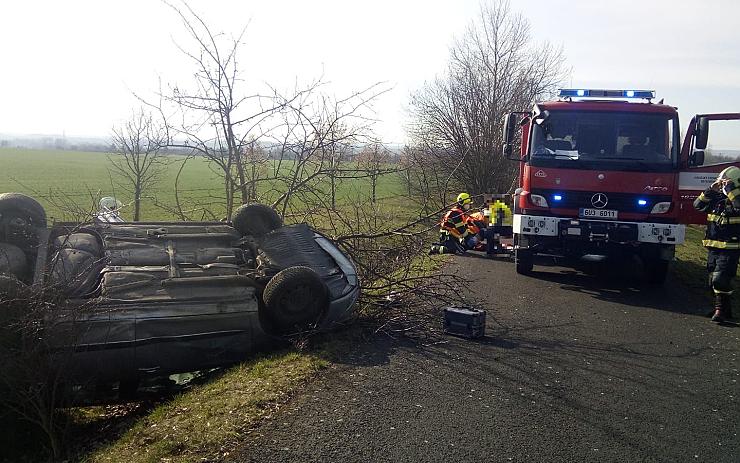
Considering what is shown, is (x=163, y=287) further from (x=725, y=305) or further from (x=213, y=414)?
(x=725, y=305)

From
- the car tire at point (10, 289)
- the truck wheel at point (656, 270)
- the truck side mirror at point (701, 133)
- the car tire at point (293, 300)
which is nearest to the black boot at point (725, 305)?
the truck wheel at point (656, 270)

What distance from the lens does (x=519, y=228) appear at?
32.7 feet

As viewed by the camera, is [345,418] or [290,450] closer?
[290,450]

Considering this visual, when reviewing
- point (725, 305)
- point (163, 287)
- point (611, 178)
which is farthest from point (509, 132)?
point (163, 287)

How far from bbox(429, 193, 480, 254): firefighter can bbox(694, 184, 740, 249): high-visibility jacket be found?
17.6 ft

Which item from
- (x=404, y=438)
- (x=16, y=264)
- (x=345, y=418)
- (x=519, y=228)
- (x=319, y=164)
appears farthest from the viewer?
(x=519, y=228)

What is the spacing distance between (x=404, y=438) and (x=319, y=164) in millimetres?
5756

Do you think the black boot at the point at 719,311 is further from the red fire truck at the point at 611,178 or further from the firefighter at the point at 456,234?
the firefighter at the point at 456,234

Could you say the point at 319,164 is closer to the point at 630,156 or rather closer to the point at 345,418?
the point at 630,156

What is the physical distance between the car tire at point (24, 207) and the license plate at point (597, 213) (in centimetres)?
732

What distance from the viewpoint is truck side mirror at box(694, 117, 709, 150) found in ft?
30.5

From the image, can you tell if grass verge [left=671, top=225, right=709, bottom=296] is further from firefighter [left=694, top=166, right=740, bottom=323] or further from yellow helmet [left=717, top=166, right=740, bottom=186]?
yellow helmet [left=717, top=166, right=740, bottom=186]

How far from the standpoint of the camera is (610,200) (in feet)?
31.1

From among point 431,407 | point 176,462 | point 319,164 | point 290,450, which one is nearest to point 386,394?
point 431,407
